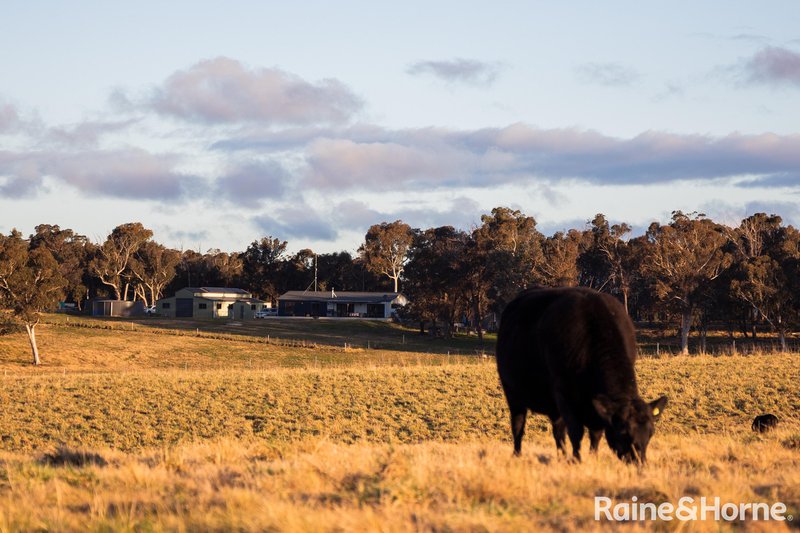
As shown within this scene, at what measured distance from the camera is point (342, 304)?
120 metres

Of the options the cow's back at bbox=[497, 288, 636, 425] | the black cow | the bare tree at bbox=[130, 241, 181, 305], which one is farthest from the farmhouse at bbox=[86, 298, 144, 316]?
the black cow

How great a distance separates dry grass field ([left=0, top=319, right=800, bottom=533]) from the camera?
675cm

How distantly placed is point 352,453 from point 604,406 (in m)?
3.45

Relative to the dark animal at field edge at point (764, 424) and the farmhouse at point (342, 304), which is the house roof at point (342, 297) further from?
the dark animal at field edge at point (764, 424)

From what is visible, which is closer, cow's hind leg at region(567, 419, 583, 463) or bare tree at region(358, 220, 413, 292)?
cow's hind leg at region(567, 419, 583, 463)

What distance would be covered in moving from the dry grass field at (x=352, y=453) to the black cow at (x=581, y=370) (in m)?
0.43

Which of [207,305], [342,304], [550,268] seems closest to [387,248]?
[342,304]

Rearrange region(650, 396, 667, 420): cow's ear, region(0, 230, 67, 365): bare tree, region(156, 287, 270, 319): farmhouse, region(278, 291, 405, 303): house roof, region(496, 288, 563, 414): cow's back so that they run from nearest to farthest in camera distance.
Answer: region(650, 396, 667, 420): cow's ear → region(496, 288, 563, 414): cow's back → region(0, 230, 67, 365): bare tree → region(156, 287, 270, 319): farmhouse → region(278, 291, 405, 303): house roof

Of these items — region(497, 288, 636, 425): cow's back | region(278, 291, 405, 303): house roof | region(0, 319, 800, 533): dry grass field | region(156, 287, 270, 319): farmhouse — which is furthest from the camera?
region(278, 291, 405, 303): house roof

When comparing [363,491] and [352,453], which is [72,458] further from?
[363,491]

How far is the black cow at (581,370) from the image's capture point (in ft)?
30.3

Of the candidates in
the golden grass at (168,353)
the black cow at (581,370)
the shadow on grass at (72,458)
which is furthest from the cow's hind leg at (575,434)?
the golden grass at (168,353)

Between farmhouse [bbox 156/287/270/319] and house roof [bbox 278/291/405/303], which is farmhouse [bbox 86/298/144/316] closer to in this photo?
farmhouse [bbox 156/287/270/319]

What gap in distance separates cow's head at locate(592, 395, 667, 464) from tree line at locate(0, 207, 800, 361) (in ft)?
208
